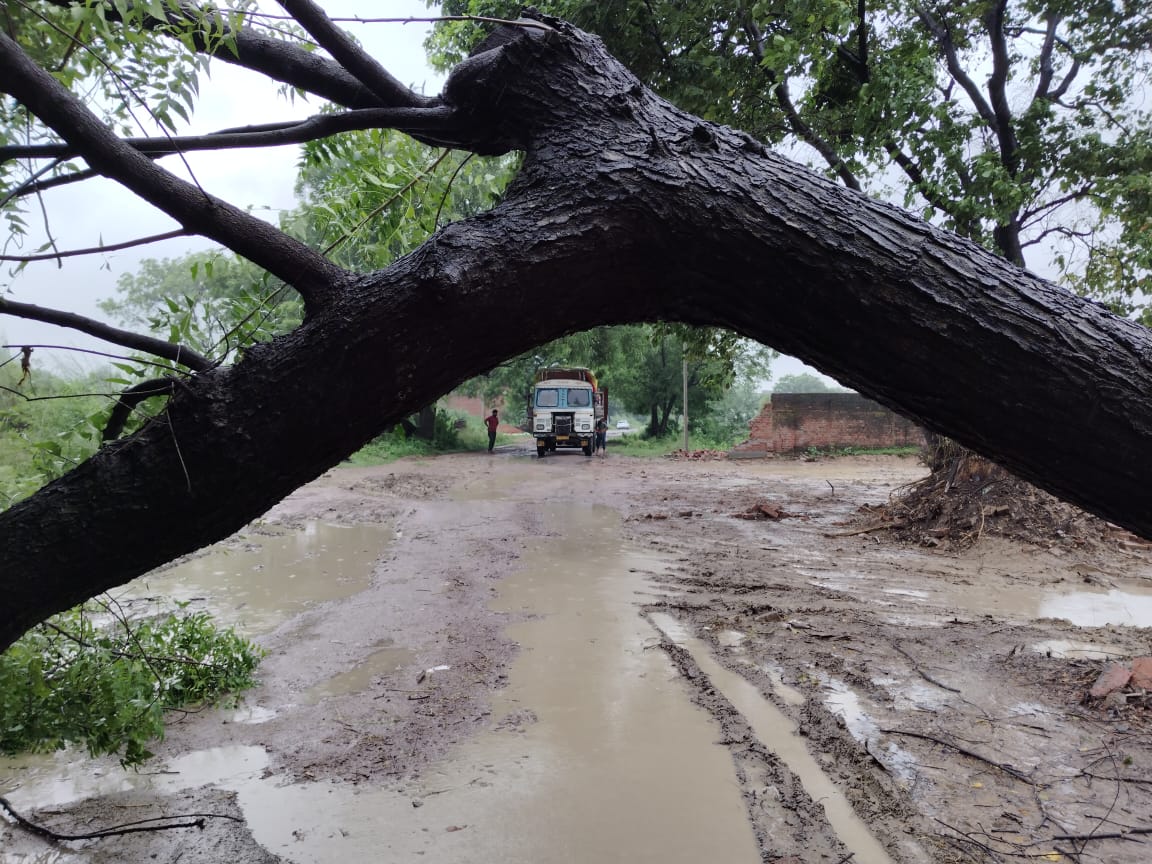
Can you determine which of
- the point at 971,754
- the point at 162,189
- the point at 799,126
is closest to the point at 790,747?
the point at 971,754

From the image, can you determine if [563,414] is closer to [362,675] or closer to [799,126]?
[799,126]

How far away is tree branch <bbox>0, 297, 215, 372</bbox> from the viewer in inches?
61.6

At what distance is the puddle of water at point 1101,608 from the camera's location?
6441 millimetres

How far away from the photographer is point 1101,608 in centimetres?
688

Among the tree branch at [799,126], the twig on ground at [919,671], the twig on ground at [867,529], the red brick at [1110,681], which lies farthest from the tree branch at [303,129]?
the twig on ground at [867,529]

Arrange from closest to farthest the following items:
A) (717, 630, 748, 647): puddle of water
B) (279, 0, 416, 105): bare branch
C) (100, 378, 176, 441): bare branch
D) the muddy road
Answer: (100, 378, 176, 441): bare branch → (279, 0, 416, 105): bare branch → the muddy road → (717, 630, 748, 647): puddle of water

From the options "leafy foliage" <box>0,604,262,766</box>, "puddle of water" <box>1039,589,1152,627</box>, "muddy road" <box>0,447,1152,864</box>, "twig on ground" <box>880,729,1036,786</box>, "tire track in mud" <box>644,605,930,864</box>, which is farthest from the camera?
"puddle of water" <box>1039,589,1152,627</box>

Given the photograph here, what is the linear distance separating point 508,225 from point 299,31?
3.32 ft

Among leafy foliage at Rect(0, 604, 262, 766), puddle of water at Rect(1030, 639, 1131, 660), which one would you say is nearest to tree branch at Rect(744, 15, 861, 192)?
puddle of water at Rect(1030, 639, 1131, 660)

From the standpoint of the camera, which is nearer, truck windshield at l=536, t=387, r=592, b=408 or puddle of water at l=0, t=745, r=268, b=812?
puddle of water at l=0, t=745, r=268, b=812

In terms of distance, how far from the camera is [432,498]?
14062 mm

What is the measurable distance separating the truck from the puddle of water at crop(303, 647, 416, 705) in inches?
702

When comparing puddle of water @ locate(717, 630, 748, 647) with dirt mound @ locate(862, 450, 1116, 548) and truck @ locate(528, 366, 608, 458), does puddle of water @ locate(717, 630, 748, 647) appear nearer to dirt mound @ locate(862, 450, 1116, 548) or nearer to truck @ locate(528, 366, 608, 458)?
dirt mound @ locate(862, 450, 1116, 548)

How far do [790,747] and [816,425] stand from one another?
2197 centimetres
